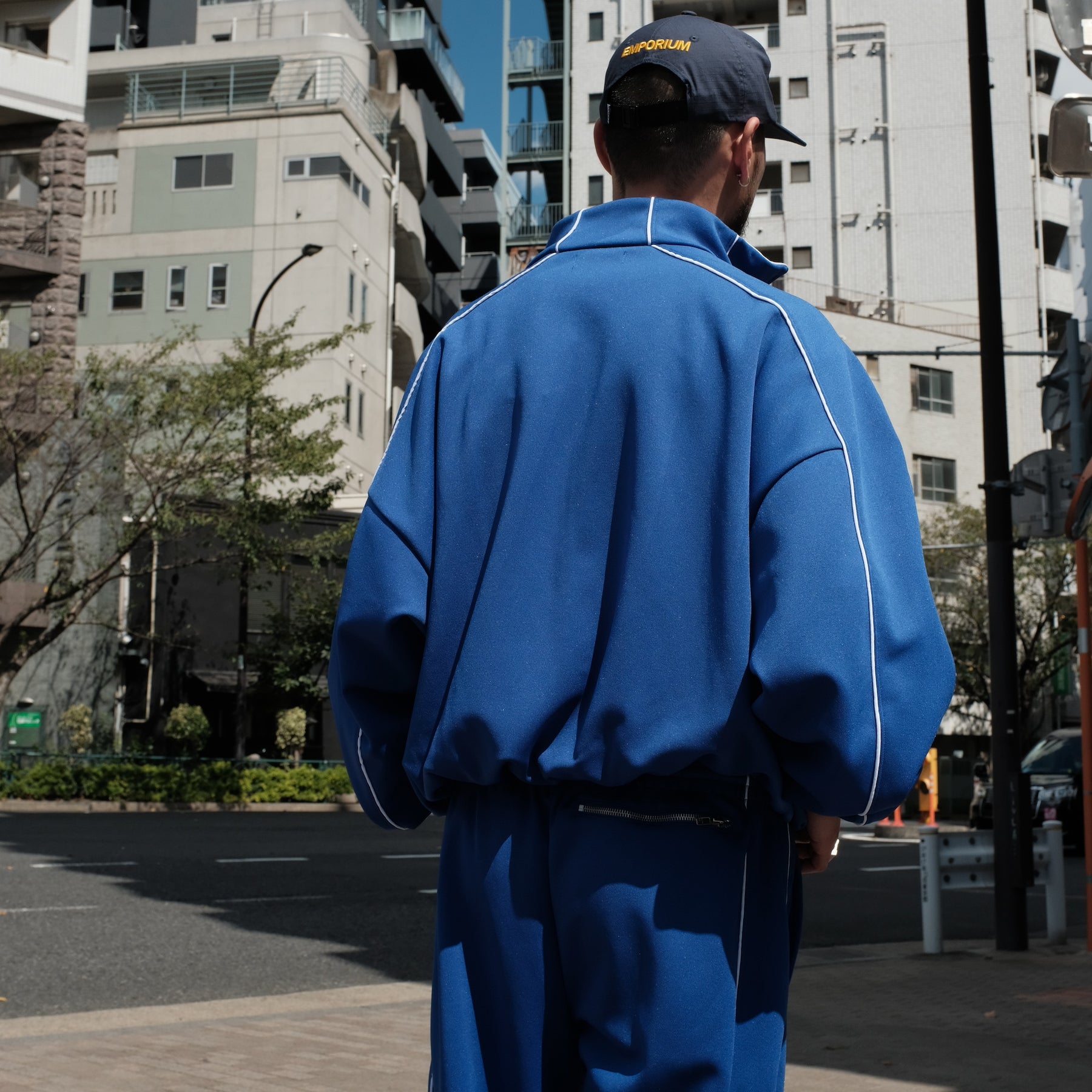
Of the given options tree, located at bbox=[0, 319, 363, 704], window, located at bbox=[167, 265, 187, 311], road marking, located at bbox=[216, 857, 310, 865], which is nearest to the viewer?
road marking, located at bbox=[216, 857, 310, 865]

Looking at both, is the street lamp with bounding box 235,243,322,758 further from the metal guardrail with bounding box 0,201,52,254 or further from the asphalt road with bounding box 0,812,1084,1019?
the asphalt road with bounding box 0,812,1084,1019

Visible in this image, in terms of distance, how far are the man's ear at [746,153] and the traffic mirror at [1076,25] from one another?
3780mm

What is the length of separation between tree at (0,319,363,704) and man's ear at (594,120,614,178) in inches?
990

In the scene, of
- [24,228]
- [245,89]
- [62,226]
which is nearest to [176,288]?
[245,89]

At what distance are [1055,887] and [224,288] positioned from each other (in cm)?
3657

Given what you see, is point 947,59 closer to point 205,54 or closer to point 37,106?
point 205,54

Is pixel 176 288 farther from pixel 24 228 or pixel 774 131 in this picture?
pixel 774 131

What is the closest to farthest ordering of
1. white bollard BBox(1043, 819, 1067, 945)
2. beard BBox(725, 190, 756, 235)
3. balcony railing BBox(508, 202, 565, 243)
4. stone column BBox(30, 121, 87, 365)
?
beard BBox(725, 190, 756, 235) → white bollard BBox(1043, 819, 1067, 945) → stone column BBox(30, 121, 87, 365) → balcony railing BBox(508, 202, 565, 243)

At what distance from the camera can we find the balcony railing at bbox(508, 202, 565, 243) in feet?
195

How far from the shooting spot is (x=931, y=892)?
9492mm

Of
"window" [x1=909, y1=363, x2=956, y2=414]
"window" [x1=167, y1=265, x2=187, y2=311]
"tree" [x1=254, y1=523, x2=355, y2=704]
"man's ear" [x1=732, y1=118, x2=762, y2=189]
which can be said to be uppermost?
"window" [x1=167, y1=265, x2=187, y2=311]

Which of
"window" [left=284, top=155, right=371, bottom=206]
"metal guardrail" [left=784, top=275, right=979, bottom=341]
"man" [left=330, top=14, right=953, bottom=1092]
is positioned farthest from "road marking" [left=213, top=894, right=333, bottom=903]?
"metal guardrail" [left=784, top=275, right=979, bottom=341]

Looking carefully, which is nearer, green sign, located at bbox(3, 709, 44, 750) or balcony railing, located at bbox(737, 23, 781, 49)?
green sign, located at bbox(3, 709, 44, 750)

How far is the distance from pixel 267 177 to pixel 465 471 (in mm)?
43201
